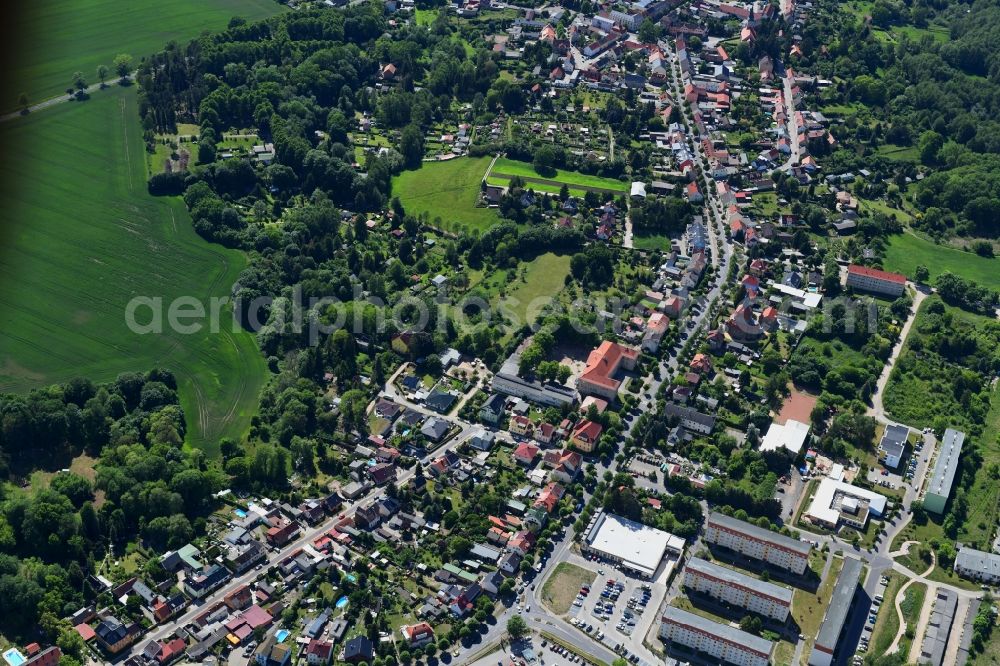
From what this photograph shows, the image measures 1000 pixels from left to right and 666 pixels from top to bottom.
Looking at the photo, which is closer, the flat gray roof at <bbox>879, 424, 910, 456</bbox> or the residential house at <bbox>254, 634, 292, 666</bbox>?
the residential house at <bbox>254, 634, 292, 666</bbox>

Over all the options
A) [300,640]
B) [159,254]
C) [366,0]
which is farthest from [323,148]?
[300,640]

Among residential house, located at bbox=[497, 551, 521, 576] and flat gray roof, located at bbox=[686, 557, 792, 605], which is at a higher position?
flat gray roof, located at bbox=[686, 557, 792, 605]

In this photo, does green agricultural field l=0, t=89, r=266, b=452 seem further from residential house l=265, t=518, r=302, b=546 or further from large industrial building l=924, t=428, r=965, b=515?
large industrial building l=924, t=428, r=965, b=515

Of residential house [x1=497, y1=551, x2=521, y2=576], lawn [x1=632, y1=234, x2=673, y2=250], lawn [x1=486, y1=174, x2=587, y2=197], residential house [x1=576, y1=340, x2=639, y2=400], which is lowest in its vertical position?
residential house [x1=497, y1=551, x2=521, y2=576]

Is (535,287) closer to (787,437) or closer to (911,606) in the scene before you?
(787,437)

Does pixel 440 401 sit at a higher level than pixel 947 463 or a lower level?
lower

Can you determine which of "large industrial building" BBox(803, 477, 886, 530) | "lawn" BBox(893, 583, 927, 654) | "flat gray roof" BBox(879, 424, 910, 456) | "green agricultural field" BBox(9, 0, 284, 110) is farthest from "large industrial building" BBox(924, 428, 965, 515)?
"green agricultural field" BBox(9, 0, 284, 110)

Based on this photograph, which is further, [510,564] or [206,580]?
[510,564]

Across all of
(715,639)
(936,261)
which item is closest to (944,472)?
(715,639)
